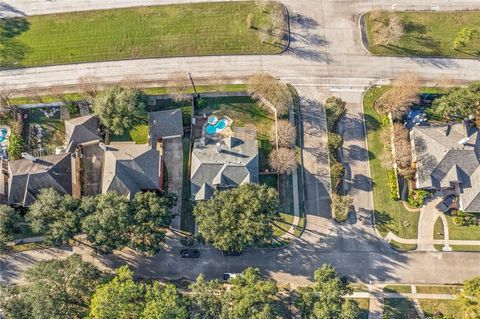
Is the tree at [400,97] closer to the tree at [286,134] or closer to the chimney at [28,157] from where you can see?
the tree at [286,134]

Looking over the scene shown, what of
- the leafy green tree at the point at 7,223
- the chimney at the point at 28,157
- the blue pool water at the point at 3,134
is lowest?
the leafy green tree at the point at 7,223

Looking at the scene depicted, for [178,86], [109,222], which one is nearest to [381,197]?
[178,86]

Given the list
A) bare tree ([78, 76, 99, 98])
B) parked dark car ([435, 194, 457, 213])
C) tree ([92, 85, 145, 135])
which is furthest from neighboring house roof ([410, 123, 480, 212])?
bare tree ([78, 76, 99, 98])

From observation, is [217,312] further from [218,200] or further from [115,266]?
[115,266]

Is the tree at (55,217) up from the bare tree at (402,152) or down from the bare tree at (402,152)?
down

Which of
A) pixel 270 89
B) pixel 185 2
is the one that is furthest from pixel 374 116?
pixel 185 2

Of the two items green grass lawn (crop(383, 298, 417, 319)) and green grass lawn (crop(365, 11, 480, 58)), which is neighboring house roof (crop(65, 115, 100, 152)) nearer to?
green grass lawn (crop(365, 11, 480, 58))

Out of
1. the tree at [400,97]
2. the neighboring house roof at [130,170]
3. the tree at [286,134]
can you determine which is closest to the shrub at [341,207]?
the tree at [286,134]
